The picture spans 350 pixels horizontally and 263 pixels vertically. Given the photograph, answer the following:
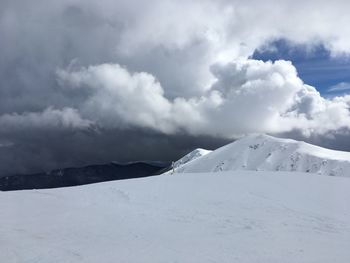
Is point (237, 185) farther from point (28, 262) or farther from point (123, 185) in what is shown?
point (28, 262)

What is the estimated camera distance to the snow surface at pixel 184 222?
16130mm

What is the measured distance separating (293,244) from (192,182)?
14.9m

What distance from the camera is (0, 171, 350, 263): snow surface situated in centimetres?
1613

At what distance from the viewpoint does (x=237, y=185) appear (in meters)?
29.5

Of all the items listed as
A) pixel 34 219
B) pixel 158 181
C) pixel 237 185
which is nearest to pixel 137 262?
pixel 34 219

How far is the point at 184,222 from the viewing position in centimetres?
2097

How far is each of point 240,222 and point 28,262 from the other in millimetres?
9473

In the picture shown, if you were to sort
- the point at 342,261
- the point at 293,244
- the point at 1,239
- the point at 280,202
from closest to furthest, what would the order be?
the point at 342,261 → the point at 293,244 → the point at 1,239 → the point at 280,202

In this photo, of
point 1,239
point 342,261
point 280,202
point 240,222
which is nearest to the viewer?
point 342,261

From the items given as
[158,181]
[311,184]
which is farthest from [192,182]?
[311,184]

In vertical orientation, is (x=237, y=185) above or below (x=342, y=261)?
above

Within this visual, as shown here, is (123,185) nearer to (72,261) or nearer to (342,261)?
(72,261)

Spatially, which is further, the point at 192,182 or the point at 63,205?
the point at 192,182

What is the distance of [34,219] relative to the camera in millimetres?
22453
